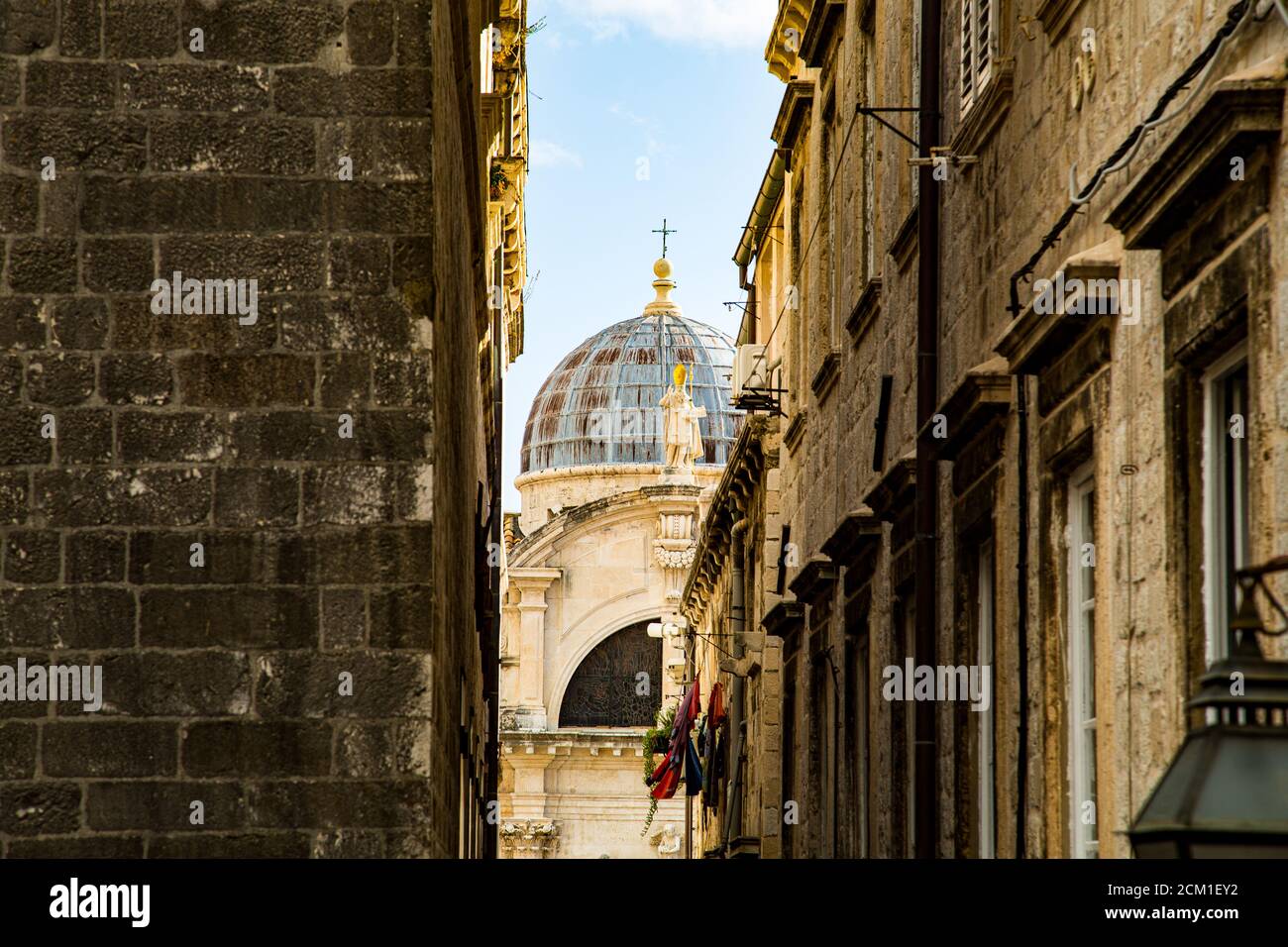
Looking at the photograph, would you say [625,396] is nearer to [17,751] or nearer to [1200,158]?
[17,751]

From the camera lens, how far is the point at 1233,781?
166 inches

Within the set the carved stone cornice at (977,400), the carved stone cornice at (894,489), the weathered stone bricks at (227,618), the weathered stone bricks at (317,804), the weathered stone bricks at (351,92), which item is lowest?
the weathered stone bricks at (317,804)

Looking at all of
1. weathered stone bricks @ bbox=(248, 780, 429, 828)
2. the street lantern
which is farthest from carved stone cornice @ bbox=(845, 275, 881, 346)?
the street lantern

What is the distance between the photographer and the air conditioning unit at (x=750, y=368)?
23531 mm

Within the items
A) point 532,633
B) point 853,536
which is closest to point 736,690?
point 853,536

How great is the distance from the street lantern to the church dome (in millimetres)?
62860

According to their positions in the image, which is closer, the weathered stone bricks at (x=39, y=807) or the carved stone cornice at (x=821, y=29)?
the weathered stone bricks at (x=39, y=807)

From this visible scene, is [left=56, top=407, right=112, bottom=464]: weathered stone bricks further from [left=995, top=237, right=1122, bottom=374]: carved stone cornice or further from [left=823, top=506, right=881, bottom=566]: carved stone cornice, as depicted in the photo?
[left=823, top=506, right=881, bottom=566]: carved stone cornice

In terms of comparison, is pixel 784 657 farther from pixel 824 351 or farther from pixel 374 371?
pixel 374 371

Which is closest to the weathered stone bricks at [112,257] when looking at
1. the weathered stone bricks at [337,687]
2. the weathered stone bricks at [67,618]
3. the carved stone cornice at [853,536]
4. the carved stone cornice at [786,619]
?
the weathered stone bricks at [67,618]

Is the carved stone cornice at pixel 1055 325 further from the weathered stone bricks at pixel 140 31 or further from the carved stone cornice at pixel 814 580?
the carved stone cornice at pixel 814 580

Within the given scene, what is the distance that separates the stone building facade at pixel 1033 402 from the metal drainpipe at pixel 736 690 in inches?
296

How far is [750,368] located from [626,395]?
4593 centimetres
